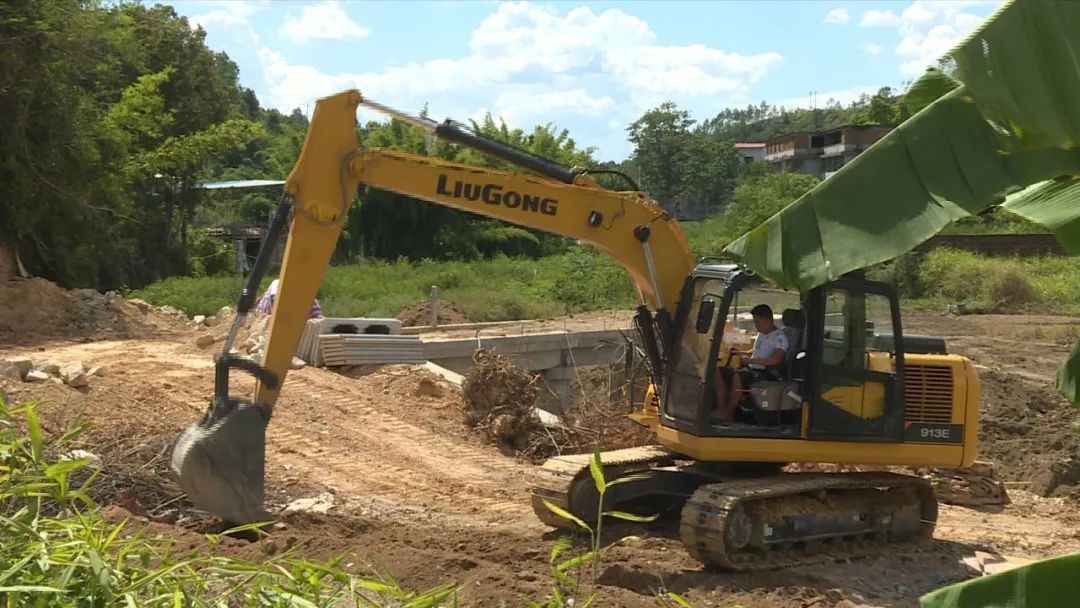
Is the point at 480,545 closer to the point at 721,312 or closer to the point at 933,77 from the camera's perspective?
the point at 721,312

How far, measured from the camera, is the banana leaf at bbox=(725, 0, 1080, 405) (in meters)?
3.08

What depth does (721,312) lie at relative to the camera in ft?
27.0

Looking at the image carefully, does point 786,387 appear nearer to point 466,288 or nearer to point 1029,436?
point 1029,436

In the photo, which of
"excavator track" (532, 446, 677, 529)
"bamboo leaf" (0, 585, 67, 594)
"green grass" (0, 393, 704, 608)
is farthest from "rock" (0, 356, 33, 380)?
"bamboo leaf" (0, 585, 67, 594)

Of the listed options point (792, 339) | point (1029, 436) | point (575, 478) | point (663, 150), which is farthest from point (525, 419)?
point (663, 150)

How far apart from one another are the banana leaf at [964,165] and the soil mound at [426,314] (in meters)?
18.5

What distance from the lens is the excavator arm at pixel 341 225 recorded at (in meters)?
7.61

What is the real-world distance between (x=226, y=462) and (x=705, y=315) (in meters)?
3.49

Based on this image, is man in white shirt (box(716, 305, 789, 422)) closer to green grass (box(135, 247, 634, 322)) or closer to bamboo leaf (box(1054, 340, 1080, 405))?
bamboo leaf (box(1054, 340, 1080, 405))

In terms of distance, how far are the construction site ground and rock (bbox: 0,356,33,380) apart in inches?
7.4

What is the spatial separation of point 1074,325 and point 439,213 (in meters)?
22.0

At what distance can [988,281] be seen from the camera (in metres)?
30.3

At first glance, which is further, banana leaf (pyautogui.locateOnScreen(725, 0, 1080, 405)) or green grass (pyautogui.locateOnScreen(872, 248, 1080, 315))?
green grass (pyautogui.locateOnScreen(872, 248, 1080, 315))

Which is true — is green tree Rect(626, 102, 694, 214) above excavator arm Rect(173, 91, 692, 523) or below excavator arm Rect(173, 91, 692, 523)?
above
